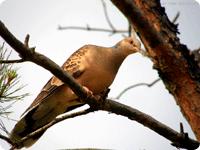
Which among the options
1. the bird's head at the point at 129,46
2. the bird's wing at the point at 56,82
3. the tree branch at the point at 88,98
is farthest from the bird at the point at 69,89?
the tree branch at the point at 88,98

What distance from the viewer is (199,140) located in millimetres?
2979

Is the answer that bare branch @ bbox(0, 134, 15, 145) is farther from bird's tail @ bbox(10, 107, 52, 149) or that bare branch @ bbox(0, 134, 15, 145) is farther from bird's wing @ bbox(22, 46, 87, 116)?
bird's tail @ bbox(10, 107, 52, 149)

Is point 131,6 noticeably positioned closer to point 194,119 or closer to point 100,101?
point 100,101

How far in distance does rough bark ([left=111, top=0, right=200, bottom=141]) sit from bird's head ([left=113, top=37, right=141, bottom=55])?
47 centimetres

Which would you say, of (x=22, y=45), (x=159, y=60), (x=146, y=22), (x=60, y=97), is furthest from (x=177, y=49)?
(x=22, y=45)

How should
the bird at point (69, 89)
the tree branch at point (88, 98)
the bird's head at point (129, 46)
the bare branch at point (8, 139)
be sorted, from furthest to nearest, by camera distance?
the bird's head at point (129, 46) → the bird at point (69, 89) → the bare branch at point (8, 139) → the tree branch at point (88, 98)

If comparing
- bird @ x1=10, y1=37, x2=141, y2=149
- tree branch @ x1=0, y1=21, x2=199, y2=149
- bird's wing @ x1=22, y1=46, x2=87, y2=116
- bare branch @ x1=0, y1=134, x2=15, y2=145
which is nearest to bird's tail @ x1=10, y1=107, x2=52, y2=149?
bird @ x1=10, y1=37, x2=141, y2=149

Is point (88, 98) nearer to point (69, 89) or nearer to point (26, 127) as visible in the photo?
point (69, 89)

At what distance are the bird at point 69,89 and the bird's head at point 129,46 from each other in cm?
13

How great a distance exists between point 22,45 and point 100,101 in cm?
105

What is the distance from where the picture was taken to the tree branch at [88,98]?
1.98 metres

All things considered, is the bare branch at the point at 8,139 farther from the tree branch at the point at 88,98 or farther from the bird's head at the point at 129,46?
the bird's head at the point at 129,46

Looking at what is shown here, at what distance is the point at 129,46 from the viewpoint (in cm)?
373

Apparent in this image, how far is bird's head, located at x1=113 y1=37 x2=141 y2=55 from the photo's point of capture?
368 cm
